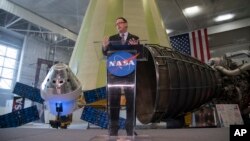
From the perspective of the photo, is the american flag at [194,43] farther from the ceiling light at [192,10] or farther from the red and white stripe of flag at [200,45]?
the ceiling light at [192,10]

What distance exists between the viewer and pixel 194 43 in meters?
11.9

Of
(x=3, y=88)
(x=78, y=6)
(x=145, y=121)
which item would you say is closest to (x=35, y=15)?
(x=78, y=6)

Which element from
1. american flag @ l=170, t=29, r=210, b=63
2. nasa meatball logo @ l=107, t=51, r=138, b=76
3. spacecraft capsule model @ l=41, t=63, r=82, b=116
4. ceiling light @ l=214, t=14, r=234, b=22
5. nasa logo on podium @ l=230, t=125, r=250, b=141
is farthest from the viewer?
ceiling light @ l=214, t=14, r=234, b=22

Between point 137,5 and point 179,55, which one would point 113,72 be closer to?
point 179,55

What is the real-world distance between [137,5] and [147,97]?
3632mm

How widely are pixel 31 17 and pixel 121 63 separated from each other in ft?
37.9

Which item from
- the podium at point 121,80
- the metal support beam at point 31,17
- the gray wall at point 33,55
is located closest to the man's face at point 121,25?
the podium at point 121,80

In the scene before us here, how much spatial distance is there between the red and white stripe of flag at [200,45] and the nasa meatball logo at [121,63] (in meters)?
9.88

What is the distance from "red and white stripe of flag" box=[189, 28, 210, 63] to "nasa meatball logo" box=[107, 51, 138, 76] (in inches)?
389

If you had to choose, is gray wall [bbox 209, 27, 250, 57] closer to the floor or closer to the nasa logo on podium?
the floor

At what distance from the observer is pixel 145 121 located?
285cm

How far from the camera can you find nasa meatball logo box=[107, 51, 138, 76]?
175cm

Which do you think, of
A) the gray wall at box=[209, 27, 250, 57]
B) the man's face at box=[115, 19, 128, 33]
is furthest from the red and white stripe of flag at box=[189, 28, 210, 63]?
the man's face at box=[115, 19, 128, 33]

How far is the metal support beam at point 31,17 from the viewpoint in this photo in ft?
34.1
